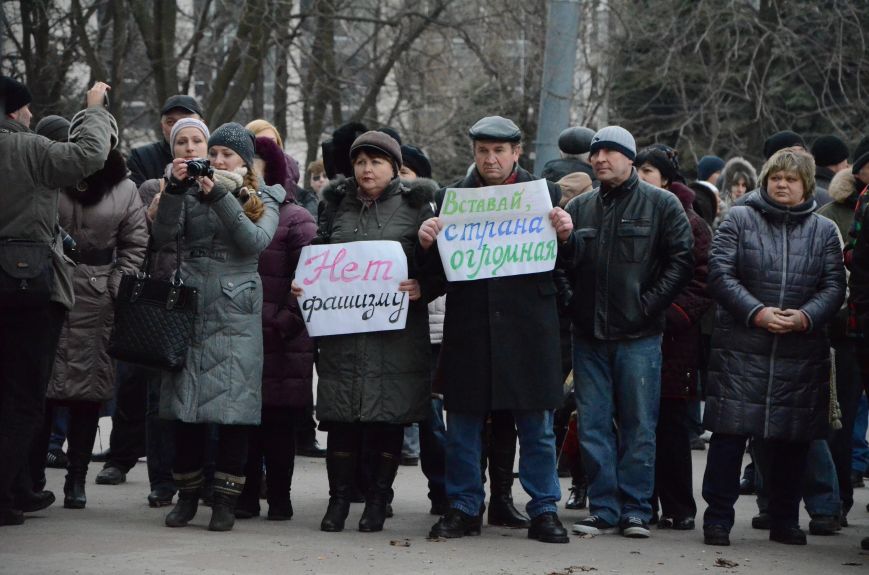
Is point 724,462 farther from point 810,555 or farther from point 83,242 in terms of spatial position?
point 83,242

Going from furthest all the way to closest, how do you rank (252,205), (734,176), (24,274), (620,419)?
1. (734,176)
2. (620,419)
3. (252,205)
4. (24,274)

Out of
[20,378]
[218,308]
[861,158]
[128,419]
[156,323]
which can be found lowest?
[128,419]

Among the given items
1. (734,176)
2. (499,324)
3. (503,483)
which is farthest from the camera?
(734,176)

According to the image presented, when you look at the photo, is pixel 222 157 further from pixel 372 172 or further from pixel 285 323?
pixel 285 323

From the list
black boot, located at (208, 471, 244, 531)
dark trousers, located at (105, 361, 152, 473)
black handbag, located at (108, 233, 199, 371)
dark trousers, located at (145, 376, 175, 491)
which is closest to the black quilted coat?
black boot, located at (208, 471, 244, 531)

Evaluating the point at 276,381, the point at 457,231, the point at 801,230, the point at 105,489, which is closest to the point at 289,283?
the point at 276,381

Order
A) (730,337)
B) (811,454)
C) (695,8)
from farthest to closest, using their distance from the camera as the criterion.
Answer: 1. (695,8)
2. (811,454)
3. (730,337)

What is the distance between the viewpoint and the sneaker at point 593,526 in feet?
26.0

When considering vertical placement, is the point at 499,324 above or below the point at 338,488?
above

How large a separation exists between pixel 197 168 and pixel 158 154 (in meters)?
2.58

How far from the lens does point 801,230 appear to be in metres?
7.73

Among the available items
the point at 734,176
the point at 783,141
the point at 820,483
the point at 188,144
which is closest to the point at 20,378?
the point at 188,144

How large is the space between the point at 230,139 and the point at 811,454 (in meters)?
3.50

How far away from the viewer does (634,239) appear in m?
7.93
